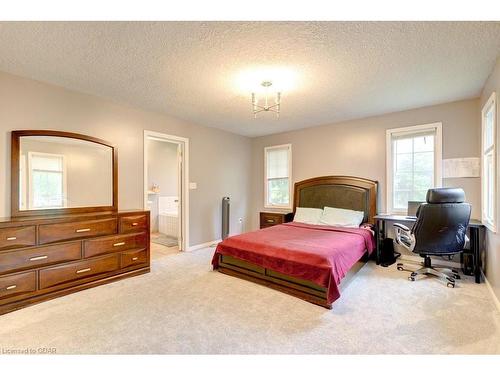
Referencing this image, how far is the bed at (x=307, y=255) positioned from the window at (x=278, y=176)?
4.30ft

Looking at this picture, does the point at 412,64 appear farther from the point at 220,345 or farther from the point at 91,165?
the point at 91,165

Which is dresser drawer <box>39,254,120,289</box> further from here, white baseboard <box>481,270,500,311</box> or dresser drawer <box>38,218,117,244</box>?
white baseboard <box>481,270,500,311</box>

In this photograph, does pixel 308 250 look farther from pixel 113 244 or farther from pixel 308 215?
pixel 113 244

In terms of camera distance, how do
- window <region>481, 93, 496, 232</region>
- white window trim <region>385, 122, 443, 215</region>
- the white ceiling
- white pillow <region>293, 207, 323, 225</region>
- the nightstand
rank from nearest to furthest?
the white ceiling → window <region>481, 93, 496, 232</region> → white window trim <region>385, 122, 443, 215</region> → white pillow <region>293, 207, 323, 225</region> → the nightstand

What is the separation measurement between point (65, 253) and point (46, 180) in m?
0.94

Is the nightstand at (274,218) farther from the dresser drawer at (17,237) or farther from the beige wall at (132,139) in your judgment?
the dresser drawer at (17,237)

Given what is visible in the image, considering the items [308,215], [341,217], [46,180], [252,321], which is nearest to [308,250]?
[252,321]

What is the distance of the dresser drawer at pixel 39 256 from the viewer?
2.22m

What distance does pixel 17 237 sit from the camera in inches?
90.0

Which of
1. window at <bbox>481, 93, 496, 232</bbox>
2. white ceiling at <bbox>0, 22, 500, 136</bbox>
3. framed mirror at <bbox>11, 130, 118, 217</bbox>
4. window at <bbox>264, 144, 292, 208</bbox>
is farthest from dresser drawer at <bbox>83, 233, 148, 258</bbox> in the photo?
window at <bbox>481, 93, 496, 232</bbox>

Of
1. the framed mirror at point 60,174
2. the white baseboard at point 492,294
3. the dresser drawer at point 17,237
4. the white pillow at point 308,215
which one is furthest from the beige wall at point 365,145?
the dresser drawer at point 17,237

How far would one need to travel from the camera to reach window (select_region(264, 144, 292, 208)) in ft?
17.6
